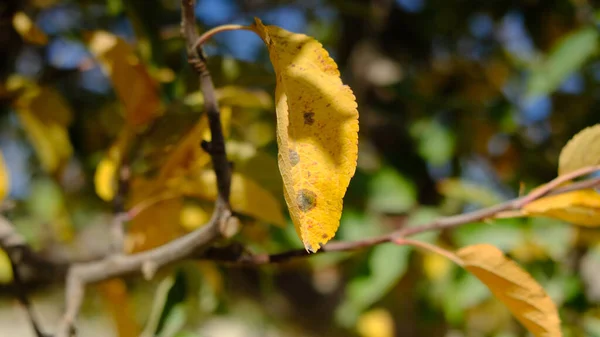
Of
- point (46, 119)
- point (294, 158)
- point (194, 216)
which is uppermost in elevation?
point (294, 158)

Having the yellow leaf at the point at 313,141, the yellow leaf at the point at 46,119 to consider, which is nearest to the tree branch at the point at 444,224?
the yellow leaf at the point at 313,141

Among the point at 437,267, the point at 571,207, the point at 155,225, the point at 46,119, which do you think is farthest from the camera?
the point at 437,267

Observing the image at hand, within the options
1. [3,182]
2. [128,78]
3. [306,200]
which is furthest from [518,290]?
[3,182]

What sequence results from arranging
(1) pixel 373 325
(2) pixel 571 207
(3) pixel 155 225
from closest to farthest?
1. (2) pixel 571 207
2. (3) pixel 155 225
3. (1) pixel 373 325

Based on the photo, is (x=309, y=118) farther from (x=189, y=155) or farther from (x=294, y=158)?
(x=189, y=155)

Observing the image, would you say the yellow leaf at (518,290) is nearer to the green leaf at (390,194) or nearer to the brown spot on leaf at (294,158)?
the brown spot on leaf at (294,158)

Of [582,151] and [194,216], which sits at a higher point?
[582,151]

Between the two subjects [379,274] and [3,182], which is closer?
[3,182]
